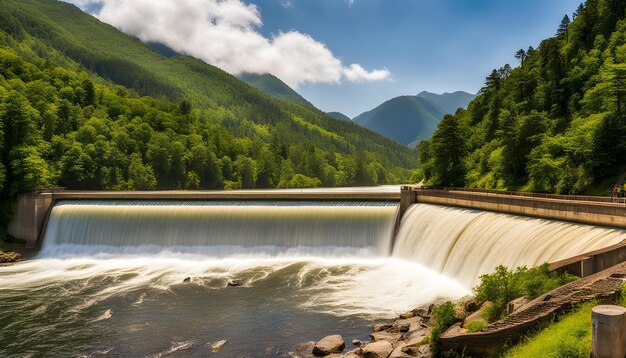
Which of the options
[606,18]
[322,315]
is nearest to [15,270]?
[322,315]

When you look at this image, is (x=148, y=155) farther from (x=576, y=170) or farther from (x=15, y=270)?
(x=576, y=170)

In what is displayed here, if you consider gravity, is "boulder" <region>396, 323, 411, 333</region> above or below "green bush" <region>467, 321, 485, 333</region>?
below

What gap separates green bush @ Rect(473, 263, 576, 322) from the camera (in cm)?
1413

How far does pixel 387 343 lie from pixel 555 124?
48.5 meters

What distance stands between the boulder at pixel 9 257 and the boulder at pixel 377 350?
123ft

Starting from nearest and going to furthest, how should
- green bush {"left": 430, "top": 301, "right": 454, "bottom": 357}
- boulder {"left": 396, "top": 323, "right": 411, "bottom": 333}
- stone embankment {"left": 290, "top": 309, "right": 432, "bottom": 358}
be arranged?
green bush {"left": 430, "top": 301, "right": 454, "bottom": 357}
stone embankment {"left": 290, "top": 309, "right": 432, "bottom": 358}
boulder {"left": 396, "top": 323, "right": 411, "bottom": 333}

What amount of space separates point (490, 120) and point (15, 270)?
69.2 m

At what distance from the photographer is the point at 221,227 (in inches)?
1651

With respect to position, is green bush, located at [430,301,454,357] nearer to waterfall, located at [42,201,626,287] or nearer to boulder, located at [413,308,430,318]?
boulder, located at [413,308,430,318]

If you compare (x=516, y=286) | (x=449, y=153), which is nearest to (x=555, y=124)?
(x=449, y=153)

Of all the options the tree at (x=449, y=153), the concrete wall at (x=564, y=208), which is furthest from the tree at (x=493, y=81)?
the concrete wall at (x=564, y=208)

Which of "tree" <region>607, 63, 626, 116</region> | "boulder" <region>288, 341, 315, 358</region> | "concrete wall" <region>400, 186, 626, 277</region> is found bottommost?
"boulder" <region>288, 341, 315, 358</region>

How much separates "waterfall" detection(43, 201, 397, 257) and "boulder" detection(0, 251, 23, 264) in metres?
2.38

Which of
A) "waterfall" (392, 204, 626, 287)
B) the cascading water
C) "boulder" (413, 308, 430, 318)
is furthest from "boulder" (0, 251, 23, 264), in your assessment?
"boulder" (413, 308, 430, 318)
